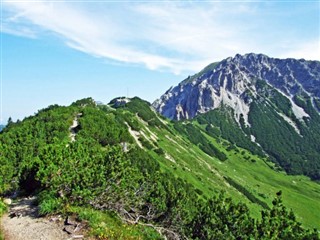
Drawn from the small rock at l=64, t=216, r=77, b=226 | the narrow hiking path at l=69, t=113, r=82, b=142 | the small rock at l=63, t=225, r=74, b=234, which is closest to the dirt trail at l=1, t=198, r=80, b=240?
the small rock at l=63, t=225, r=74, b=234

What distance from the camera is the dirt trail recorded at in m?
26.8

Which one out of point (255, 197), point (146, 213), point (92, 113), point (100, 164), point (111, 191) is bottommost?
point (255, 197)

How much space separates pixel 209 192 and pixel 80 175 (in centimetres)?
11391

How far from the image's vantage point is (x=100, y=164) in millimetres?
35344

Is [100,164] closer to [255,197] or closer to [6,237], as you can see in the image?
[6,237]

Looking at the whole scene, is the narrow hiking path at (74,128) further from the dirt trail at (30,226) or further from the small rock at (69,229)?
the small rock at (69,229)

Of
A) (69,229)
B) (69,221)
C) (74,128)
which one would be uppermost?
(74,128)

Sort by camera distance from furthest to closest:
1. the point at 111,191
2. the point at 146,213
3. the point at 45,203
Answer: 1. the point at 146,213
2. the point at 111,191
3. the point at 45,203

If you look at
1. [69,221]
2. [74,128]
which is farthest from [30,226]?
[74,128]

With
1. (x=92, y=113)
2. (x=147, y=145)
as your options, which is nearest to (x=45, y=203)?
(x=92, y=113)

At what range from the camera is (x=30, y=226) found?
1140 inches

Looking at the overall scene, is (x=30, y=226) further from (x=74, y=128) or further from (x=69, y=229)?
(x=74, y=128)

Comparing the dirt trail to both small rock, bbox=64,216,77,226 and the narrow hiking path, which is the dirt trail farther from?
the narrow hiking path

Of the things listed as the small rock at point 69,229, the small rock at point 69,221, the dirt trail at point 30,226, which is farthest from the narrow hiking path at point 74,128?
the small rock at point 69,229
